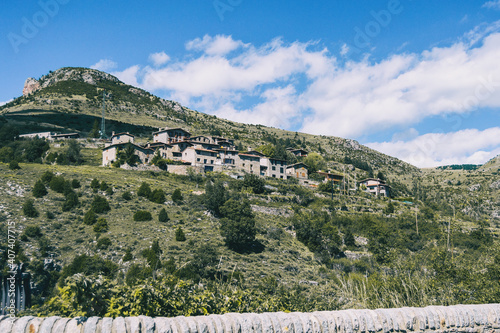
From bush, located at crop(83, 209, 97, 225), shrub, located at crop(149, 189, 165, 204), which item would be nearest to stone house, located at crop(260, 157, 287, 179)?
shrub, located at crop(149, 189, 165, 204)

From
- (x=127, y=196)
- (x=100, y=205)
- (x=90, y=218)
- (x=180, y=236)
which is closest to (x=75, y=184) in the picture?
(x=127, y=196)

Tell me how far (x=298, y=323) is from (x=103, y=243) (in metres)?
34.4

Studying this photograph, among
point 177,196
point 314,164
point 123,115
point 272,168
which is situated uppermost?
point 123,115

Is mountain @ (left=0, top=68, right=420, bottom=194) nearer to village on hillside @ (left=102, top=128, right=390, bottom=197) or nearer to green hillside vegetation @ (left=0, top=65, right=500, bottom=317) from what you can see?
village on hillside @ (left=102, top=128, right=390, bottom=197)

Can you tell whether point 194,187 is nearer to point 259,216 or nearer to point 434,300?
point 259,216

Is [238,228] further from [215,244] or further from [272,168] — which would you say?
[272,168]

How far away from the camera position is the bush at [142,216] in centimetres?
4397

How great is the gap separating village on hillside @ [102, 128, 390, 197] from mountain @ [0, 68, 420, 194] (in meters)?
18.7

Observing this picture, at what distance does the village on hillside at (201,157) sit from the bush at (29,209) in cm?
2948

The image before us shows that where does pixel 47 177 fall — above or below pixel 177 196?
above

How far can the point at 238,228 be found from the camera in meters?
44.3

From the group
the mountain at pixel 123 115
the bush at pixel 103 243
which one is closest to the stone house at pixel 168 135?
the mountain at pixel 123 115

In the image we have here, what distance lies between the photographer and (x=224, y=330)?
6.48 meters

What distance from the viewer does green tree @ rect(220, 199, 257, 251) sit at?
43562 millimetres
